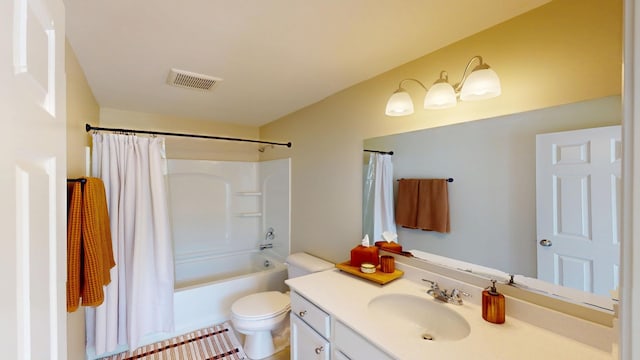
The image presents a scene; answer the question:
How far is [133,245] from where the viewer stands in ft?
7.01

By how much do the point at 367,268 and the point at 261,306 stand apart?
98cm

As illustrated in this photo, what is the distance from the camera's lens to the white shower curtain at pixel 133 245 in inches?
79.3

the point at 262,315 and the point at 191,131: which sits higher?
the point at 191,131

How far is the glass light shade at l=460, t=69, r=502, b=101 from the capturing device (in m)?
1.21

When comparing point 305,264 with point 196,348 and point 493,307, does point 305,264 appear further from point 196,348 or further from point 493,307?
point 493,307

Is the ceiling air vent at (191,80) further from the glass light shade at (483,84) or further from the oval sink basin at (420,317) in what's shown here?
the oval sink basin at (420,317)

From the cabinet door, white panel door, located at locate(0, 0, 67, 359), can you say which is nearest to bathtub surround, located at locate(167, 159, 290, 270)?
the cabinet door

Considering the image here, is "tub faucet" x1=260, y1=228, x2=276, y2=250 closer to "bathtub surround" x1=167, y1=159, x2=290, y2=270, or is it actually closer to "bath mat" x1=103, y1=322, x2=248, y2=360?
"bathtub surround" x1=167, y1=159, x2=290, y2=270

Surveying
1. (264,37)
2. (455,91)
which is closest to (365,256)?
(455,91)

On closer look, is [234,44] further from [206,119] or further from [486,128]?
[206,119]

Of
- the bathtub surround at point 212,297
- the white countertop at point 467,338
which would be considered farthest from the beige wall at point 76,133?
the white countertop at point 467,338

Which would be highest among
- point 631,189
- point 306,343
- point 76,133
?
point 76,133

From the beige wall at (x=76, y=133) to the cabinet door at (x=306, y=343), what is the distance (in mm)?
1179

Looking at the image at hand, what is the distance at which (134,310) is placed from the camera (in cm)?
211
